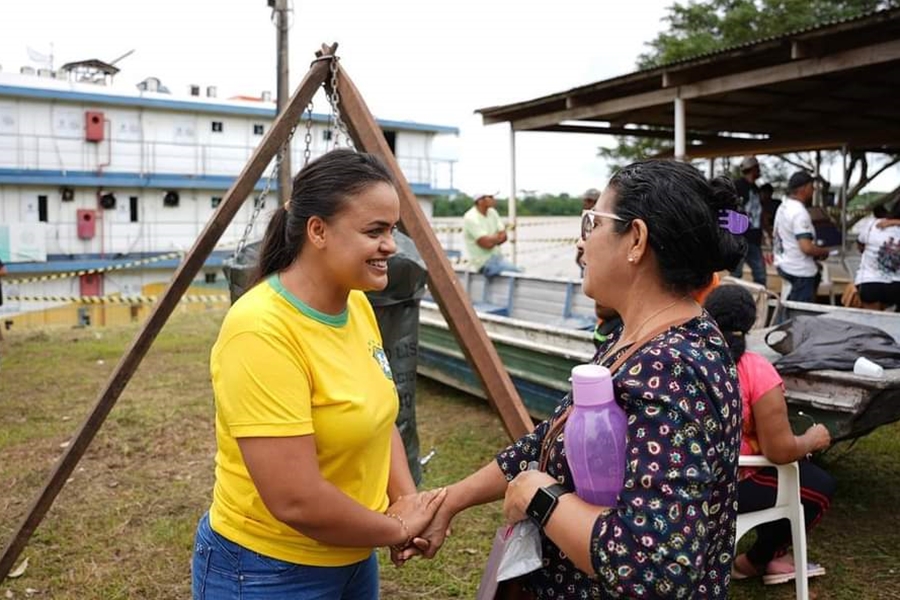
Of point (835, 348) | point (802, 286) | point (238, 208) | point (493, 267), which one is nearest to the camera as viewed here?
point (238, 208)

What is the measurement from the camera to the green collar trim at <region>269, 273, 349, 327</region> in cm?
175

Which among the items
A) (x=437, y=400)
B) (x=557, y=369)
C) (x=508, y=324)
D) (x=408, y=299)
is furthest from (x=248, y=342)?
(x=437, y=400)

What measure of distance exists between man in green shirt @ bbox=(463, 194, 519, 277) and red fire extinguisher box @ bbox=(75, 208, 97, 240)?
63.5 feet

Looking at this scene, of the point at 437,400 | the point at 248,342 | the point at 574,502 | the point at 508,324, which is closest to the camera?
the point at 574,502

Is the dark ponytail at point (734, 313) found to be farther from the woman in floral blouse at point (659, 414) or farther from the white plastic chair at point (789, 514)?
the woman in floral blouse at point (659, 414)

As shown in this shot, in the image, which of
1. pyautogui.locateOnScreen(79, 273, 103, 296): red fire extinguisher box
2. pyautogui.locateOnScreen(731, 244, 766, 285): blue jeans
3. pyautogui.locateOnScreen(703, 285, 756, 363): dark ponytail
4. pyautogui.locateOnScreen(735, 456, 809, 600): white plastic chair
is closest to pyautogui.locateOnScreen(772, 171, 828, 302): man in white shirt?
pyautogui.locateOnScreen(731, 244, 766, 285): blue jeans

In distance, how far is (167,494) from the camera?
16.1 feet

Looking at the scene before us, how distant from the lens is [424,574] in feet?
12.6

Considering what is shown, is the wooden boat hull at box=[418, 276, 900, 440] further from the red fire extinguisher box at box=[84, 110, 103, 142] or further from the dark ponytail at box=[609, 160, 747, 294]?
the red fire extinguisher box at box=[84, 110, 103, 142]

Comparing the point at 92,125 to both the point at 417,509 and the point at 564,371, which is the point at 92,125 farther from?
the point at 417,509

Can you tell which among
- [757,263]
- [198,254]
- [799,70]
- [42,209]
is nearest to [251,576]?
[198,254]

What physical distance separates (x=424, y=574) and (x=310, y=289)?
2.47 meters

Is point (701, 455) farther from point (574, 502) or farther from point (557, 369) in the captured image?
point (557, 369)

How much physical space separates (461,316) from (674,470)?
1.61 meters
